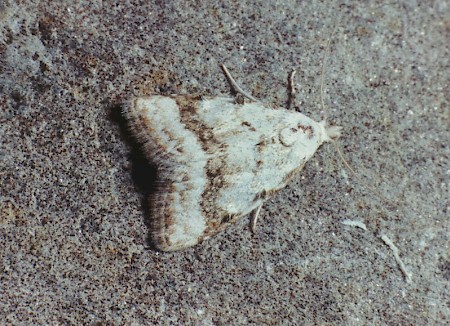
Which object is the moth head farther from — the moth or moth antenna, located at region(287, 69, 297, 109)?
moth antenna, located at region(287, 69, 297, 109)

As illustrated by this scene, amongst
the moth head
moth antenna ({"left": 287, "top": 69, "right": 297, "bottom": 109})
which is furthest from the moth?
moth antenna ({"left": 287, "top": 69, "right": 297, "bottom": 109})

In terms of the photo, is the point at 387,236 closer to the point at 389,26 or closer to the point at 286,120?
the point at 286,120

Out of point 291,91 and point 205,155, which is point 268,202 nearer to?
point 205,155

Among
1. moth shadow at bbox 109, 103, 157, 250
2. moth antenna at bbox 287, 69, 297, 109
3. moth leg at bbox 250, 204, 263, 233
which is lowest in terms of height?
moth leg at bbox 250, 204, 263, 233

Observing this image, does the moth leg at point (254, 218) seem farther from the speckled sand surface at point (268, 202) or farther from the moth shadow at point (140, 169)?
the moth shadow at point (140, 169)

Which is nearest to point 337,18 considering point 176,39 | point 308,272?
point 176,39

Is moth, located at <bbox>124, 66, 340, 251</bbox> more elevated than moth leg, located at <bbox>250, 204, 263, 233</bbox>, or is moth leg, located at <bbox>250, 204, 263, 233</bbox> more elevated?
moth, located at <bbox>124, 66, 340, 251</bbox>
